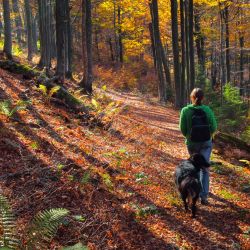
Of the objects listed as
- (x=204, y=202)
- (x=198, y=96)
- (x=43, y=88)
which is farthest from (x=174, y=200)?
(x=43, y=88)

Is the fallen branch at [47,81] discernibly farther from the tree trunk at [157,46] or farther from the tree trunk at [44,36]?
the tree trunk at [157,46]

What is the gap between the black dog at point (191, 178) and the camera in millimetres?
5961

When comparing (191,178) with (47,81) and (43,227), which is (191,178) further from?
(47,81)

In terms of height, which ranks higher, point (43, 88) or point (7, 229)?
point (43, 88)

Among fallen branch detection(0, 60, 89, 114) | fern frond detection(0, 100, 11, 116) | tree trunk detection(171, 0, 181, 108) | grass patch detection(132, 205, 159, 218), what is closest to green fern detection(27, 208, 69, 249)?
grass patch detection(132, 205, 159, 218)

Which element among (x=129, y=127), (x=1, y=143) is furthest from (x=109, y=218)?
(x=129, y=127)

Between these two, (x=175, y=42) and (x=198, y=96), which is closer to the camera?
(x=198, y=96)

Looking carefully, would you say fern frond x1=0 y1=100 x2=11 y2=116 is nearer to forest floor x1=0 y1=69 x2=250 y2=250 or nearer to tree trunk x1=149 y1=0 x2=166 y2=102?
forest floor x1=0 y1=69 x2=250 y2=250

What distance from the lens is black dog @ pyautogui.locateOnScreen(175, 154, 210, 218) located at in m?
5.96

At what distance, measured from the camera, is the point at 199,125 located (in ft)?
21.4

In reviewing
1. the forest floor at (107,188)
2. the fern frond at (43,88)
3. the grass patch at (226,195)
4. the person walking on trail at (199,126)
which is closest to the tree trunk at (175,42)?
the forest floor at (107,188)

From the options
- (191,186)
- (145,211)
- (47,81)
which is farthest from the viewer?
(47,81)

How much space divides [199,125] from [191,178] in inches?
42.3

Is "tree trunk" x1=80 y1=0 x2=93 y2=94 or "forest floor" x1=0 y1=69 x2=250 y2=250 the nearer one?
"forest floor" x1=0 y1=69 x2=250 y2=250
